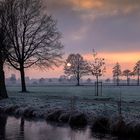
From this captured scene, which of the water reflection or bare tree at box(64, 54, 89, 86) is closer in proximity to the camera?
the water reflection

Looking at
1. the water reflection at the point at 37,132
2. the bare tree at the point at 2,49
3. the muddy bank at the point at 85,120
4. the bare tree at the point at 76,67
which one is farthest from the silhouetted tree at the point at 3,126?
the bare tree at the point at 76,67

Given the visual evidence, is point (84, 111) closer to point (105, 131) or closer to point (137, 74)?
point (105, 131)

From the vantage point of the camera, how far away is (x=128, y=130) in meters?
21.1

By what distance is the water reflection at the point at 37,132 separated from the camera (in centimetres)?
2067

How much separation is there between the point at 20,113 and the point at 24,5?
3142 centimetres

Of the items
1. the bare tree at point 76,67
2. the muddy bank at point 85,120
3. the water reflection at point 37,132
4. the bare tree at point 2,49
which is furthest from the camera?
the bare tree at point 76,67

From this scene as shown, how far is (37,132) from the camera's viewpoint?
885 inches

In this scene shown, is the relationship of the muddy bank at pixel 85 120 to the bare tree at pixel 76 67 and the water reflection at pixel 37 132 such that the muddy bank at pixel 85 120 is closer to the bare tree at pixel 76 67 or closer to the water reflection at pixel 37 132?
the water reflection at pixel 37 132

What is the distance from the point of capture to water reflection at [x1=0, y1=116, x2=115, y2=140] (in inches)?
814

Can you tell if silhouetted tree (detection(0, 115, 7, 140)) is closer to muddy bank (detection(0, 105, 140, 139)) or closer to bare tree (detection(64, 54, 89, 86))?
muddy bank (detection(0, 105, 140, 139))

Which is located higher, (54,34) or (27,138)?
(54,34)

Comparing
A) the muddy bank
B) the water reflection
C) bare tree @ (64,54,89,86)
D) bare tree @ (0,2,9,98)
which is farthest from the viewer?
bare tree @ (64,54,89,86)

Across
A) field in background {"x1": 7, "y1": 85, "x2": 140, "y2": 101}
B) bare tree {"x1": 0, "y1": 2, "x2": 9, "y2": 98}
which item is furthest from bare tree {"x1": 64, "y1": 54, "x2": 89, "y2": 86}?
bare tree {"x1": 0, "y1": 2, "x2": 9, "y2": 98}

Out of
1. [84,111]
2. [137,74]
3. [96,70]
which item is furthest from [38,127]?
[137,74]
